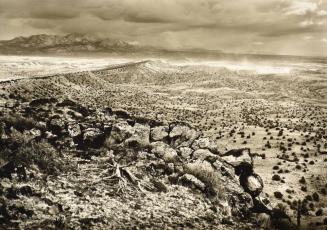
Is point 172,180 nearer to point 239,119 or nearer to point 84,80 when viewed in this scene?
point 239,119

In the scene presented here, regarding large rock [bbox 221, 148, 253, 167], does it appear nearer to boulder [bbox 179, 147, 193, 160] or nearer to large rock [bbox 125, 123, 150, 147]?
boulder [bbox 179, 147, 193, 160]

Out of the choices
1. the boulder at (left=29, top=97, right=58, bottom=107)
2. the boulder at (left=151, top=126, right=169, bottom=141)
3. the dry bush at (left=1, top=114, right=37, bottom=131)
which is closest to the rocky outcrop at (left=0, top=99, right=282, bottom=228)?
the boulder at (left=151, top=126, right=169, bottom=141)

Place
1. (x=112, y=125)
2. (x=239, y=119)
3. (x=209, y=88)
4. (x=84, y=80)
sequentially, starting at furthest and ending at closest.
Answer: (x=209, y=88)
(x=84, y=80)
(x=239, y=119)
(x=112, y=125)

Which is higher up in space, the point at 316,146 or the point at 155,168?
the point at 155,168

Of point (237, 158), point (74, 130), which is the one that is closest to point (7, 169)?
point (74, 130)

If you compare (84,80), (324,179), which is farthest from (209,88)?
(324,179)
